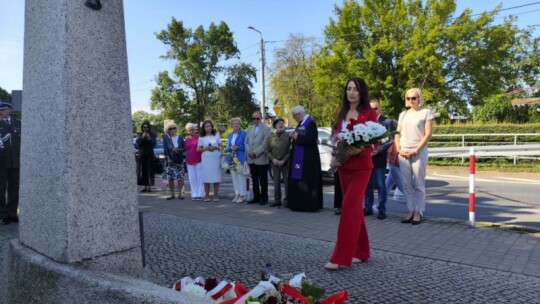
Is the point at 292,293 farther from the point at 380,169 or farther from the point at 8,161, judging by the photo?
the point at 8,161

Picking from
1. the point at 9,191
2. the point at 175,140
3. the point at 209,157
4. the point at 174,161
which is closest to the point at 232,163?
the point at 209,157

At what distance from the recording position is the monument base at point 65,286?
242 cm

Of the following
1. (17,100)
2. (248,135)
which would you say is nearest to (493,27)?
(248,135)

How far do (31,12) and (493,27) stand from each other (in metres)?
30.6

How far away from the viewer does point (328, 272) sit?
4500 millimetres

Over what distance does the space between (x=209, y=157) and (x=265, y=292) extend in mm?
8004

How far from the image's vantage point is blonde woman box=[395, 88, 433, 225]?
676 centimetres

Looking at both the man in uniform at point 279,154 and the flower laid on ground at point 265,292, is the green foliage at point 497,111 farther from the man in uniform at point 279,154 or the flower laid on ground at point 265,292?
the flower laid on ground at point 265,292

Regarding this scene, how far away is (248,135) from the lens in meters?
9.89

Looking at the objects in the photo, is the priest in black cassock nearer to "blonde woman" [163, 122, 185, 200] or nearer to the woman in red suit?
the woman in red suit

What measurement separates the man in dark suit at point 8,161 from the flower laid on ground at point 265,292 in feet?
19.7

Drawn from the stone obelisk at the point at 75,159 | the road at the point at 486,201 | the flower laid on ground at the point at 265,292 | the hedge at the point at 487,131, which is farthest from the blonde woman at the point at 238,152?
the hedge at the point at 487,131

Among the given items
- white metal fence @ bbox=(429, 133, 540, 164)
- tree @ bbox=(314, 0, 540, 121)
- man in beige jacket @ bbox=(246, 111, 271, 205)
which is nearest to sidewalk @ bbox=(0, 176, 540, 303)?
man in beige jacket @ bbox=(246, 111, 271, 205)

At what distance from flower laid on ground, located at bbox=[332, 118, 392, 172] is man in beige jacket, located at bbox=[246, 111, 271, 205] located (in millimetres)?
5035
